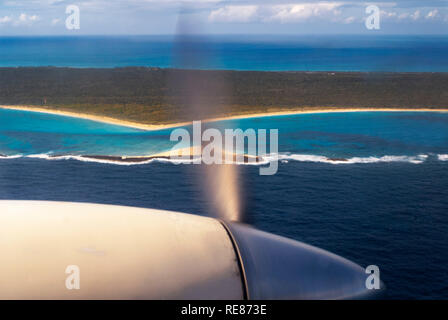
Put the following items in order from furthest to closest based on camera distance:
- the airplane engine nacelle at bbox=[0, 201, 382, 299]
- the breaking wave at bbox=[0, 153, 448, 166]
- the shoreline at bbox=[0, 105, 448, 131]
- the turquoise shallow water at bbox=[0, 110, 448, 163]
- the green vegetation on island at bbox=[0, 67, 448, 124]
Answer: the green vegetation on island at bbox=[0, 67, 448, 124] < the shoreline at bbox=[0, 105, 448, 131] < the turquoise shallow water at bbox=[0, 110, 448, 163] < the breaking wave at bbox=[0, 153, 448, 166] < the airplane engine nacelle at bbox=[0, 201, 382, 299]

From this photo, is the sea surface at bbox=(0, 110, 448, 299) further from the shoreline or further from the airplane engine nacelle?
the airplane engine nacelle

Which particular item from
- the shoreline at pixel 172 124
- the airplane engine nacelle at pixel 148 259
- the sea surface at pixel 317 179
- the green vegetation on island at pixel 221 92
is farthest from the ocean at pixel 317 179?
the green vegetation on island at pixel 221 92

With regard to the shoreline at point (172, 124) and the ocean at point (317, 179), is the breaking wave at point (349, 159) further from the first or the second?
the shoreline at point (172, 124)

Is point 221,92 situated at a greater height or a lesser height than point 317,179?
greater

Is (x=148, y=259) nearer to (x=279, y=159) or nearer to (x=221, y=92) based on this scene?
(x=279, y=159)

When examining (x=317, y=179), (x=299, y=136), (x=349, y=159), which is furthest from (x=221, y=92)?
(x=317, y=179)

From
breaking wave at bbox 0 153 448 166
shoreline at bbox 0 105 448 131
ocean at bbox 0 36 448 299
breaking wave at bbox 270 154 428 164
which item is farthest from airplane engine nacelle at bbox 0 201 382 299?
shoreline at bbox 0 105 448 131
